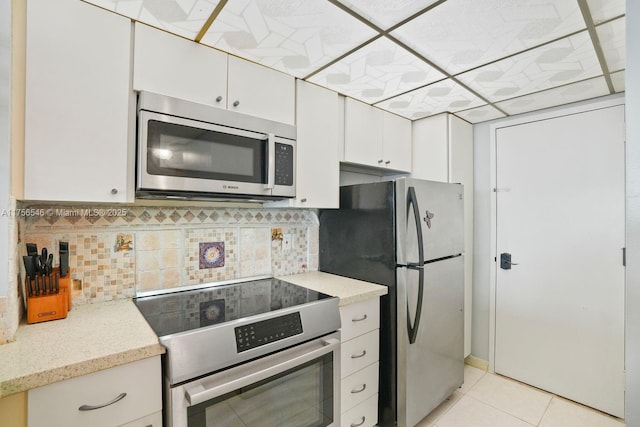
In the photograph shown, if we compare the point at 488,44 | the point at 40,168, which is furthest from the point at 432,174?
the point at 40,168

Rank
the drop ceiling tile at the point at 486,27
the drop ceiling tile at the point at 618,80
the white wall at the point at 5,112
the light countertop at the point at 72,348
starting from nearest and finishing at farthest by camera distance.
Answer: the light countertop at the point at 72,348
the white wall at the point at 5,112
the drop ceiling tile at the point at 486,27
the drop ceiling tile at the point at 618,80

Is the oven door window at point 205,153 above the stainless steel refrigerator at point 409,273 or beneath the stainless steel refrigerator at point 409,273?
above

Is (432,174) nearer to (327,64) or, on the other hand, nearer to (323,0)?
(327,64)

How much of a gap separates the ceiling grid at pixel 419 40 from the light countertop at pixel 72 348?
1280 millimetres

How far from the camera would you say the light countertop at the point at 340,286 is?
5.69 ft

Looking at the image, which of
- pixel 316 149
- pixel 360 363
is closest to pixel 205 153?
pixel 316 149

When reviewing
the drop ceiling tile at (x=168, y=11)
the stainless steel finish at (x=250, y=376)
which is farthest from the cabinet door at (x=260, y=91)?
the stainless steel finish at (x=250, y=376)

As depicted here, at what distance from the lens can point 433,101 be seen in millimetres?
2242

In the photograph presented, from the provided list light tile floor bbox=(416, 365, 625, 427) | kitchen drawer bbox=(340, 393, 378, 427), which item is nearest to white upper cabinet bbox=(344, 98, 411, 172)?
kitchen drawer bbox=(340, 393, 378, 427)

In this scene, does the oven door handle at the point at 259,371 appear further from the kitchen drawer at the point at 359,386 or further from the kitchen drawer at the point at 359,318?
the kitchen drawer at the point at 359,386

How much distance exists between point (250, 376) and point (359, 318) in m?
0.74

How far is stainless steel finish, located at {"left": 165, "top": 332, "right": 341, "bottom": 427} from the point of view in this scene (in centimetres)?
108

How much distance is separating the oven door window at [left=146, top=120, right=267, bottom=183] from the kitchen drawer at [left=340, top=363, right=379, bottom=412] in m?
1.23

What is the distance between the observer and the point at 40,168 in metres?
1.14
